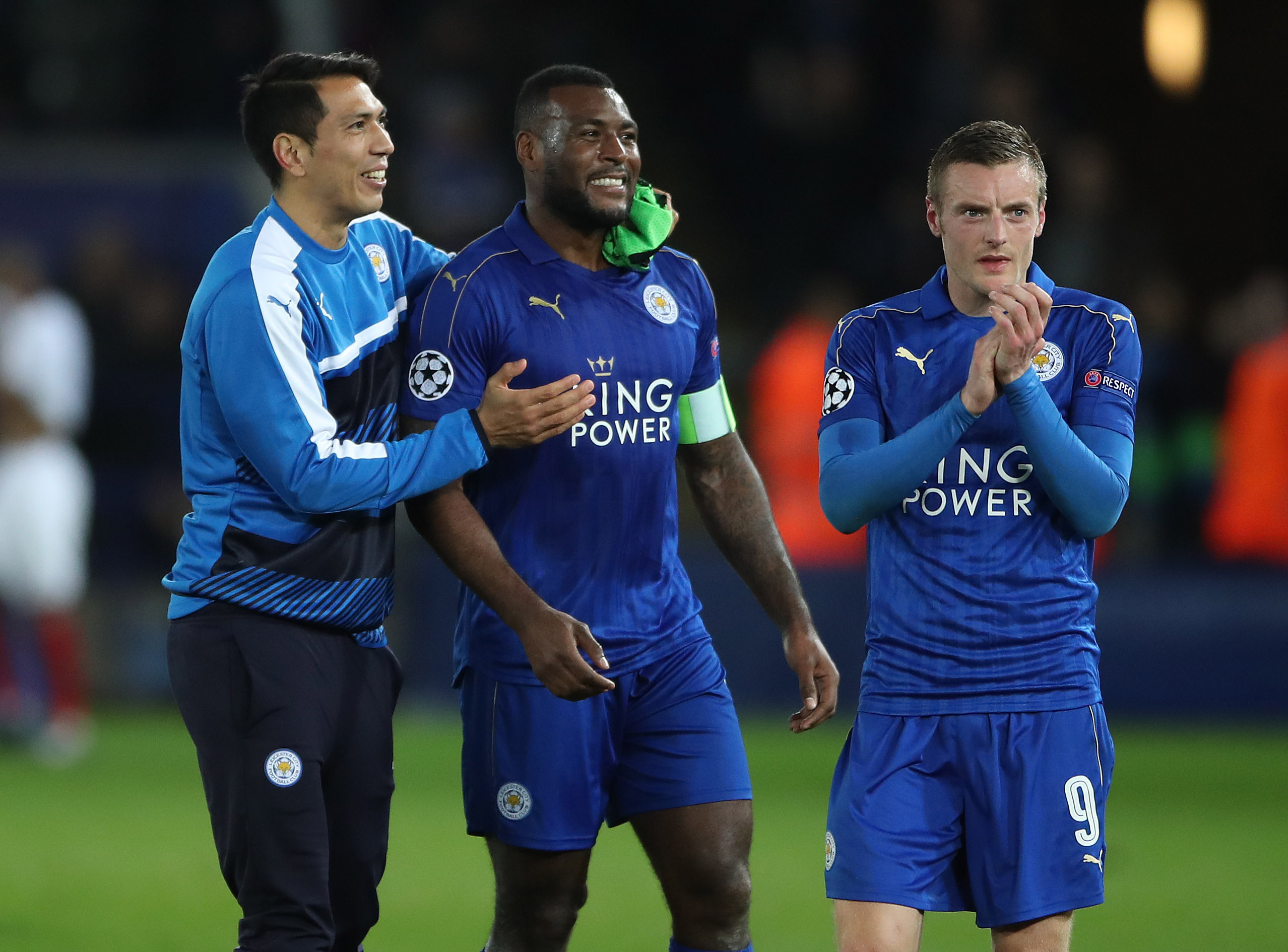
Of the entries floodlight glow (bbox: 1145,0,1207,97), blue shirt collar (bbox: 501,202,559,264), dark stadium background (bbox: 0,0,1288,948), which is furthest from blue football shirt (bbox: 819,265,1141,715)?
floodlight glow (bbox: 1145,0,1207,97)

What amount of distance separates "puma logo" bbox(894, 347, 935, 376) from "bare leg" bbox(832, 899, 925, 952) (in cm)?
114

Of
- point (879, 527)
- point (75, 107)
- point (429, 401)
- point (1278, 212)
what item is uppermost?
point (75, 107)

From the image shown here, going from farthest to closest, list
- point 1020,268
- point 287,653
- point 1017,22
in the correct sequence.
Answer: point 1017,22 → point 287,653 → point 1020,268

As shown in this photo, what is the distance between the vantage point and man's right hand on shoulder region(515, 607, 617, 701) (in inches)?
160

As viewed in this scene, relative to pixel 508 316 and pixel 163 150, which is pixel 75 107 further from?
pixel 508 316

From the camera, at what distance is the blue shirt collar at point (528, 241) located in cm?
454

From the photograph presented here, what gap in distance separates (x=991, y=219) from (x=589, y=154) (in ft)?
3.38

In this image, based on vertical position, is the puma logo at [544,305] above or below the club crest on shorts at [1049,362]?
above

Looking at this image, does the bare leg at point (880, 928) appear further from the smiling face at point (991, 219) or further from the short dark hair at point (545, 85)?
the short dark hair at point (545, 85)

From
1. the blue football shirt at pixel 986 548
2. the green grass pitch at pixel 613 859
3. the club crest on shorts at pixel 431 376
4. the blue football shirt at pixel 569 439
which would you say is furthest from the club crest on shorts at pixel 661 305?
the green grass pitch at pixel 613 859

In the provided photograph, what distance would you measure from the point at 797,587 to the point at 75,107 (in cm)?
1158

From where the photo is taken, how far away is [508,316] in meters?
4.42

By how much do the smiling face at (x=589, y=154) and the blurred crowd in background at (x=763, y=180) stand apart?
279 inches

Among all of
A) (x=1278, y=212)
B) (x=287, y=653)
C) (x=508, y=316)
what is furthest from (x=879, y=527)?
(x=1278, y=212)
